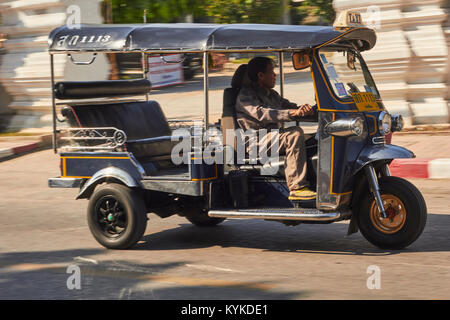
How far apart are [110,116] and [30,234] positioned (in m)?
1.38

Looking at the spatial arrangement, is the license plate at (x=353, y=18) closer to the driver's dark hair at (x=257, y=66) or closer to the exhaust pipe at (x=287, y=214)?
the driver's dark hair at (x=257, y=66)

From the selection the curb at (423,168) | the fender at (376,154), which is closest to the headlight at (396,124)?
the fender at (376,154)

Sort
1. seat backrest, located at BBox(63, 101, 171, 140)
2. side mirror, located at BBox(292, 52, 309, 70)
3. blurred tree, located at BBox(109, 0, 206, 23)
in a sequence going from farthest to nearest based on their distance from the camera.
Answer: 1. blurred tree, located at BBox(109, 0, 206, 23)
2. seat backrest, located at BBox(63, 101, 171, 140)
3. side mirror, located at BBox(292, 52, 309, 70)

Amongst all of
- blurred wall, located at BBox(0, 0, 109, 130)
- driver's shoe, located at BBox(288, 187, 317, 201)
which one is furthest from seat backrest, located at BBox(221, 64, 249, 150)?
blurred wall, located at BBox(0, 0, 109, 130)

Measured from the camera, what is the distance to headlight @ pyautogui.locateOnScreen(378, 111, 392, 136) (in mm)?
6316

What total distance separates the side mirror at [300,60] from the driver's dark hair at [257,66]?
12.5 inches

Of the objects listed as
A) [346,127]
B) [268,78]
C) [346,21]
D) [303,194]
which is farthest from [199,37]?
[303,194]

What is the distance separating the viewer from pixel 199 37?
648 cm

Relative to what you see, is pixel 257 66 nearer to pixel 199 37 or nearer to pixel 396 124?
pixel 199 37

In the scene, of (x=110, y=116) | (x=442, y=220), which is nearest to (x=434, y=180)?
(x=442, y=220)

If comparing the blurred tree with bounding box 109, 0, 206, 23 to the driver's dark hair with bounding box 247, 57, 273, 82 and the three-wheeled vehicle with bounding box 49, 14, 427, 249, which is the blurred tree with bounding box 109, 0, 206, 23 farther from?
the driver's dark hair with bounding box 247, 57, 273, 82

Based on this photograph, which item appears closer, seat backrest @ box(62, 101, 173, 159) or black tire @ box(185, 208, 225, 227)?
seat backrest @ box(62, 101, 173, 159)

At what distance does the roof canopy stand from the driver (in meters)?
0.43
